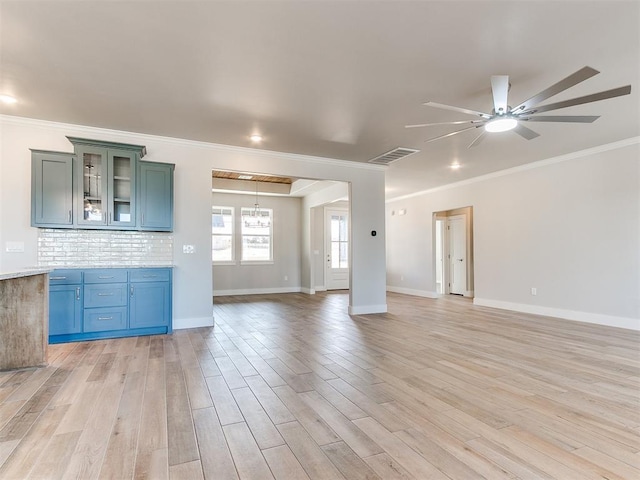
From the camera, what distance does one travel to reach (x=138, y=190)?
14.7 feet

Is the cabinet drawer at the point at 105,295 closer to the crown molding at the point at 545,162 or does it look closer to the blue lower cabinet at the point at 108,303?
the blue lower cabinet at the point at 108,303

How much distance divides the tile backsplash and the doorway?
6.54 metres

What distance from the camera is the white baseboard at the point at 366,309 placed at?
6.09 m

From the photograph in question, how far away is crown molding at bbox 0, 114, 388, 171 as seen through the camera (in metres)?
4.18

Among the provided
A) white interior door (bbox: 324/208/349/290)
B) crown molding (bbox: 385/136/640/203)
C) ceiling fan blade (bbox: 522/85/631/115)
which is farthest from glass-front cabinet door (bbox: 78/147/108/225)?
crown molding (bbox: 385/136/640/203)

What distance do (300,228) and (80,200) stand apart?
6070mm

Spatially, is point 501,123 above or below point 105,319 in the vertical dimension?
above

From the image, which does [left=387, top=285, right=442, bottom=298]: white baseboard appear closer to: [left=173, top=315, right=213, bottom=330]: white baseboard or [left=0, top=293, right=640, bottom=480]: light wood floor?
[left=0, top=293, right=640, bottom=480]: light wood floor

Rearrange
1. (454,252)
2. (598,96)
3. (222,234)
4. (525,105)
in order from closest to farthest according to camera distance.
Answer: (598,96)
(525,105)
(222,234)
(454,252)

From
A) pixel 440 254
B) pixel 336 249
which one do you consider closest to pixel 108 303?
pixel 336 249

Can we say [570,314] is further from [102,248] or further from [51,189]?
[51,189]

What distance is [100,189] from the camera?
14.2ft

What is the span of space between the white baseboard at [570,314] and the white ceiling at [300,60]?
2.75 m

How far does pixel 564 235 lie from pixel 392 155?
3.21m
